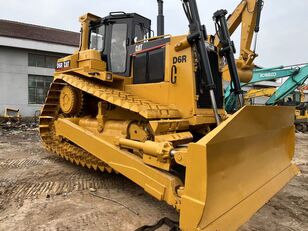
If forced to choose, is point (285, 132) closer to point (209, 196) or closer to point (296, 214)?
point (296, 214)

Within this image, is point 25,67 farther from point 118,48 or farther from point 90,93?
point 90,93

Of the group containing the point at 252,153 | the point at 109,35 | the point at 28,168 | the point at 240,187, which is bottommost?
the point at 28,168

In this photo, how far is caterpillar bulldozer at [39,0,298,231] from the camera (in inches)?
98.0

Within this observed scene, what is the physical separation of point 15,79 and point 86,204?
1467 cm

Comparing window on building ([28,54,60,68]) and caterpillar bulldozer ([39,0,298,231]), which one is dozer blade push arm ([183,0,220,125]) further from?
window on building ([28,54,60,68])

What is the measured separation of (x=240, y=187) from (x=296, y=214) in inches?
47.3

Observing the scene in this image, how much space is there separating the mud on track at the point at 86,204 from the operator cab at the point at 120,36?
196 centimetres

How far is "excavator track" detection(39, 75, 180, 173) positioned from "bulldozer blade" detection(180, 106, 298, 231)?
1.10m

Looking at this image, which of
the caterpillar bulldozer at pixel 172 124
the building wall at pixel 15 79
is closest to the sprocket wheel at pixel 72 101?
the caterpillar bulldozer at pixel 172 124

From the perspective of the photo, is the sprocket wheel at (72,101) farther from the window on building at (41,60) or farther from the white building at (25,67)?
the window on building at (41,60)

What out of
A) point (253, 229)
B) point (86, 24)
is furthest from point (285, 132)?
point (86, 24)

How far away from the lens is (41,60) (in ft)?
55.5

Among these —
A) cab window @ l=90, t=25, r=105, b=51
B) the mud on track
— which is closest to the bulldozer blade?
the mud on track

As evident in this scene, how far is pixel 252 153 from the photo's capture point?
3156 mm
